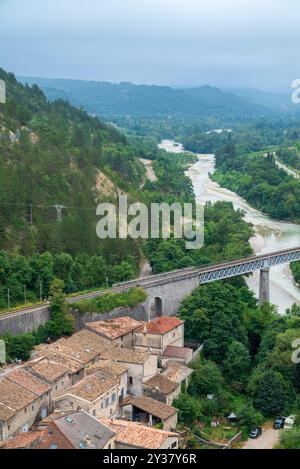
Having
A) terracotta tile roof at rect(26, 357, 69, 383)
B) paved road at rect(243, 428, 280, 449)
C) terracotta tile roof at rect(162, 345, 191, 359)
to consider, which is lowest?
paved road at rect(243, 428, 280, 449)

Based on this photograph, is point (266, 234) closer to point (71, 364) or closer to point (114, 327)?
point (114, 327)

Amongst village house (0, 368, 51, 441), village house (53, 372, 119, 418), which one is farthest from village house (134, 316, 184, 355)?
village house (0, 368, 51, 441)

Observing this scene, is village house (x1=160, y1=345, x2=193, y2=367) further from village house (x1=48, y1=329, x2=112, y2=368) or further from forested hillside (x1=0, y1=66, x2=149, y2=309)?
forested hillside (x1=0, y1=66, x2=149, y2=309)

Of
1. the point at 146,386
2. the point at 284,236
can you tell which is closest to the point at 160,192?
the point at 284,236

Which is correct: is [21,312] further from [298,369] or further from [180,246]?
[180,246]

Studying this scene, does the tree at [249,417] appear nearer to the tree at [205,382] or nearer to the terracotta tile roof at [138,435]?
the tree at [205,382]

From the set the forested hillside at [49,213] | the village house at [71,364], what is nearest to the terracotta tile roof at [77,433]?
the village house at [71,364]
